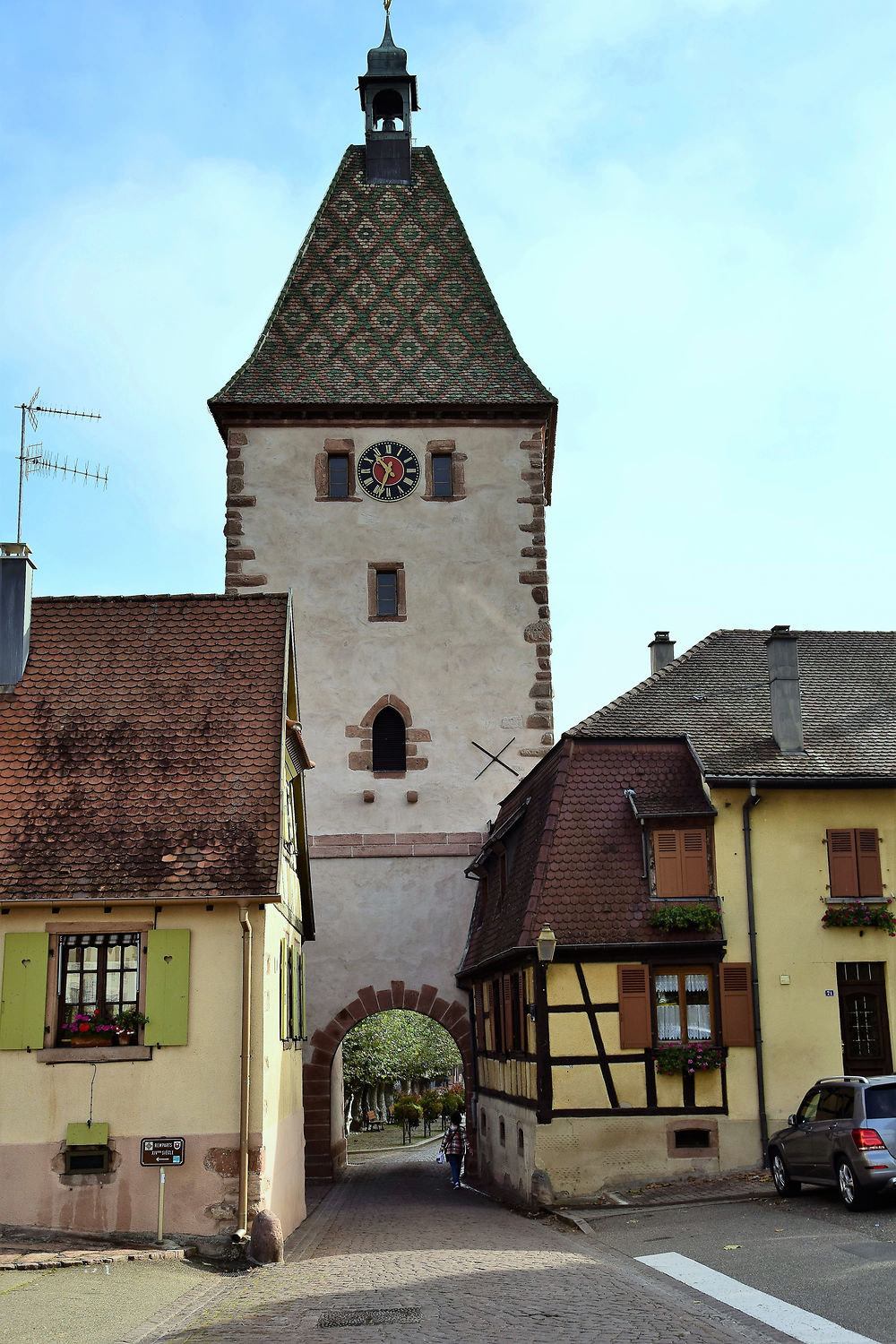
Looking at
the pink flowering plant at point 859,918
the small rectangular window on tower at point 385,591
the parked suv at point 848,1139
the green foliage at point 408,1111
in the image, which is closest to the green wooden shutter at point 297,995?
the parked suv at point 848,1139

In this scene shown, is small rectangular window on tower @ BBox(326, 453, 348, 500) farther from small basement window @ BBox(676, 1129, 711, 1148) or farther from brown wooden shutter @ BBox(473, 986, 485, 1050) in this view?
small basement window @ BBox(676, 1129, 711, 1148)

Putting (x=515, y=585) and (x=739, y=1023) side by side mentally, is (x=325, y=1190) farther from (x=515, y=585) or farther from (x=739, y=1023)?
(x=515, y=585)

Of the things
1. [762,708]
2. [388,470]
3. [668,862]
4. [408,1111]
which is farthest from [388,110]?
[408,1111]

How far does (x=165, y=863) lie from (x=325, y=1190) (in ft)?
38.2

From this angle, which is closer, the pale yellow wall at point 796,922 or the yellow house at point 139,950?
the yellow house at point 139,950

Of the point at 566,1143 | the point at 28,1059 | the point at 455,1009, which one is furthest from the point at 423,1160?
the point at 28,1059

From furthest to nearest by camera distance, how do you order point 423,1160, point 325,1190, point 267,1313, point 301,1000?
point 423,1160
point 325,1190
point 301,1000
point 267,1313

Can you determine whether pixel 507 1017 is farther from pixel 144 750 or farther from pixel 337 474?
pixel 337 474

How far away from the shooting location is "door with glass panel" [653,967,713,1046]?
18469 mm

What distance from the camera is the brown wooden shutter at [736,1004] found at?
18.4 metres

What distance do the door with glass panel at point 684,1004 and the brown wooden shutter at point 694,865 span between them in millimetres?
1009

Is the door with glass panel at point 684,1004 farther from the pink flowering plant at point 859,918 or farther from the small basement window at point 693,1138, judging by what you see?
the pink flowering plant at point 859,918

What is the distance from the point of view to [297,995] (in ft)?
64.7

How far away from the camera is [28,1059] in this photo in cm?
1379
